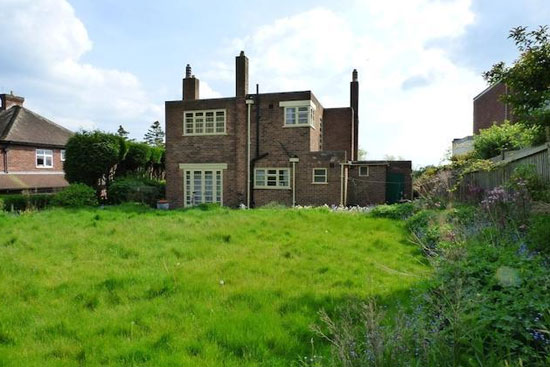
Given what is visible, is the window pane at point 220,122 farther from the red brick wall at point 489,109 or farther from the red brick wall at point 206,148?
the red brick wall at point 489,109

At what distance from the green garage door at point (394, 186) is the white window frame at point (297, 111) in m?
7.07

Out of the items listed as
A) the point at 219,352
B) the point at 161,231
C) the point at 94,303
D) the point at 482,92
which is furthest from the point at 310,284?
the point at 482,92

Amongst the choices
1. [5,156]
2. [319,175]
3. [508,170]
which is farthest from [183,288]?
[5,156]

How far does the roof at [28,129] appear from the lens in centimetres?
2762

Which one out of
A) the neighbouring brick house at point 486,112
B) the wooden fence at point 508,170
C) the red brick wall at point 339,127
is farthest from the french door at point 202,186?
the neighbouring brick house at point 486,112

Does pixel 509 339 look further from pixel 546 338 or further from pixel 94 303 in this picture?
pixel 94 303

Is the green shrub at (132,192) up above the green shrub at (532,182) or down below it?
below

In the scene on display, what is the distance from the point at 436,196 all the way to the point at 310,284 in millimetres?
9632

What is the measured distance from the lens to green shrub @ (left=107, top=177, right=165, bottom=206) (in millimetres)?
21750

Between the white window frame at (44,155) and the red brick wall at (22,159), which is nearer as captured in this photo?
the red brick wall at (22,159)

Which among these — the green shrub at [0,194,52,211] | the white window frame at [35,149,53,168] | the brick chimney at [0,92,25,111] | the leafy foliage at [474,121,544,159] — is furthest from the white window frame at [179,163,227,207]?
the brick chimney at [0,92,25,111]

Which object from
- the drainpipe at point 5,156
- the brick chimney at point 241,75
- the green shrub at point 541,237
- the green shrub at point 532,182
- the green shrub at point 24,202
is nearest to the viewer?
the green shrub at point 541,237

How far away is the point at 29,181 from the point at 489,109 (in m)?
38.3

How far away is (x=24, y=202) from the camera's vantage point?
1934 centimetres
